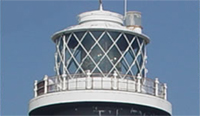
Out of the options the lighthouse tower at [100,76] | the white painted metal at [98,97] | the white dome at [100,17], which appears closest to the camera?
the white painted metal at [98,97]

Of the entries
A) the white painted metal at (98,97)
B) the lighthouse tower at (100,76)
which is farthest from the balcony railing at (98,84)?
the white painted metal at (98,97)

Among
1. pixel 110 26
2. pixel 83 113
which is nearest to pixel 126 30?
pixel 110 26

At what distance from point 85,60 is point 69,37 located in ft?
5.12

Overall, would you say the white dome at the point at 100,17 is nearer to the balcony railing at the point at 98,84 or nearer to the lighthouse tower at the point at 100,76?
the lighthouse tower at the point at 100,76

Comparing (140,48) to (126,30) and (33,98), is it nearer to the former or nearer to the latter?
(126,30)

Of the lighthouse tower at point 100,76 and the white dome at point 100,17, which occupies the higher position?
the white dome at point 100,17

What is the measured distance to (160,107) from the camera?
176 feet

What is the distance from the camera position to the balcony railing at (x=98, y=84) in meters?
52.5

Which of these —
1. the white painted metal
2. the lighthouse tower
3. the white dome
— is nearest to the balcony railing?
the lighthouse tower

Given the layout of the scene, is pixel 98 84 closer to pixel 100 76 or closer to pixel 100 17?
pixel 100 76

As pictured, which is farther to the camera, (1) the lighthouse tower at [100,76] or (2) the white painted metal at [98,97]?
(1) the lighthouse tower at [100,76]

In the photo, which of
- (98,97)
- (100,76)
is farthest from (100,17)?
(98,97)

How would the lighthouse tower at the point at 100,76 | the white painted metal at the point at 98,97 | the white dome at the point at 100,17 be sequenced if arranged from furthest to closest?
1. the white dome at the point at 100,17
2. the lighthouse tower at the point at 100,76
3. the white painted metal at the point at 98,97

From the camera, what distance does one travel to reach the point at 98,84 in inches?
2072
